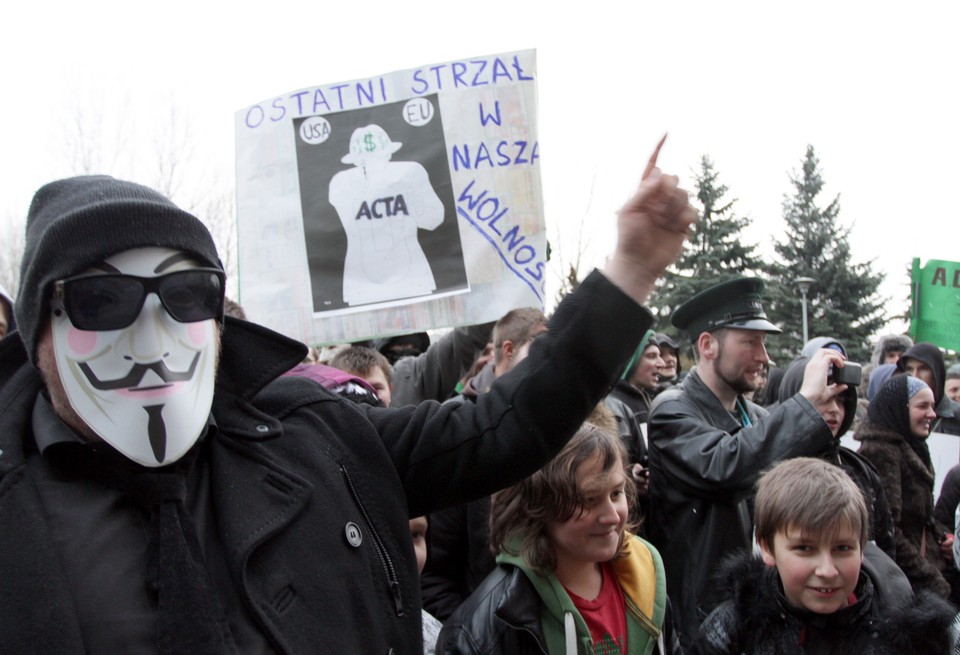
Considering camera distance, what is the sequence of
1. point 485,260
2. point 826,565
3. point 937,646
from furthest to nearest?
1. point 485,260
2. point 826,565
3. point 937,646

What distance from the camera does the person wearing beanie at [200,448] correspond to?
140cm

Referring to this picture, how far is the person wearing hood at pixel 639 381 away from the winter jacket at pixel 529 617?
201 centimetres

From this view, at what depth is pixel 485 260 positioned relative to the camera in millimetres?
3695

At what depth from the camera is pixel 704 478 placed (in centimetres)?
352

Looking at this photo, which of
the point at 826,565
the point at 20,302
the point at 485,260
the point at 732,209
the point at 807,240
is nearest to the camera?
the point at 20,302

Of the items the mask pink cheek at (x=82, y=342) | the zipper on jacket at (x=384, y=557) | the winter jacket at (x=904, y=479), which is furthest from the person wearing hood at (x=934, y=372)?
the mask pink cheek at (x=82, y=342)

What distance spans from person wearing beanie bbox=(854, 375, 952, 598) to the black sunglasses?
158 inches

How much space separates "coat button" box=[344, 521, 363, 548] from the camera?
1589 mm

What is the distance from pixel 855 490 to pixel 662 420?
105 centimetres

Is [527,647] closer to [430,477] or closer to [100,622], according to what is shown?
[430,477]

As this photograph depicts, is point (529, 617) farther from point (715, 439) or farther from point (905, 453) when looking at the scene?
point (905, 453)

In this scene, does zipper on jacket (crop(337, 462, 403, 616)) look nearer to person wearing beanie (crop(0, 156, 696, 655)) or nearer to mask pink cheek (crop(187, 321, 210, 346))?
person wearing beanie (crop(0, 156, 696, 655))

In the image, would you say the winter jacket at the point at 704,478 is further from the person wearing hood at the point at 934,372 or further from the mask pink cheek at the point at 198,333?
the person wearing hood at the point at 934,372

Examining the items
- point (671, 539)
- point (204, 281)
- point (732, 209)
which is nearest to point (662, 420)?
point (671, 539)
